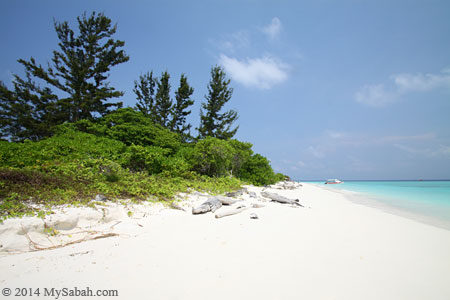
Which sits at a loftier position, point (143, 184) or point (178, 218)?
point (143, 184)

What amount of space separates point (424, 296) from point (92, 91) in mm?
23070

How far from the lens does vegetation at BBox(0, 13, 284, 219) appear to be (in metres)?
4.68

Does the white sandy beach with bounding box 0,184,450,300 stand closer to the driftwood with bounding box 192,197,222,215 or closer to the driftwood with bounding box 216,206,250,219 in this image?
the driftwood with bounding box 216,206,250,219

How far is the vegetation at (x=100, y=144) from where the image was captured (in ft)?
15.4

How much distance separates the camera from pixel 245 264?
225 centimetres

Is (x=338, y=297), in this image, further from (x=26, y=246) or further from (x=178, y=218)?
(x=26, y=246)

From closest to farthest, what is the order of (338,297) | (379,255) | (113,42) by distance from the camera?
(338,297) → (379,255) → (113,42)

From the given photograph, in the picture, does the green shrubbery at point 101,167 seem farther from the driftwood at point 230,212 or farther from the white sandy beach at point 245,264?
the driftwood at point 230,212

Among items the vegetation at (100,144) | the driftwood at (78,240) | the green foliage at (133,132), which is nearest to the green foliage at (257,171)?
the vegetation at (100,144)

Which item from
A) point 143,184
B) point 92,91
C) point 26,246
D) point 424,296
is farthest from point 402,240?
point 92,91

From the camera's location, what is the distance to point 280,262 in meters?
2.32

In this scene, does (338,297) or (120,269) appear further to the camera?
(120,269)

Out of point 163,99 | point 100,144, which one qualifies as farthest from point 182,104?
point 100,144

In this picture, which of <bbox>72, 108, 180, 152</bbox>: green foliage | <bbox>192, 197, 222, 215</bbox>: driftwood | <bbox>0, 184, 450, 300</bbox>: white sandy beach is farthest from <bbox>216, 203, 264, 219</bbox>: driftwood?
<bbox>72, 108, 180, 152</bbox>: green foliage
